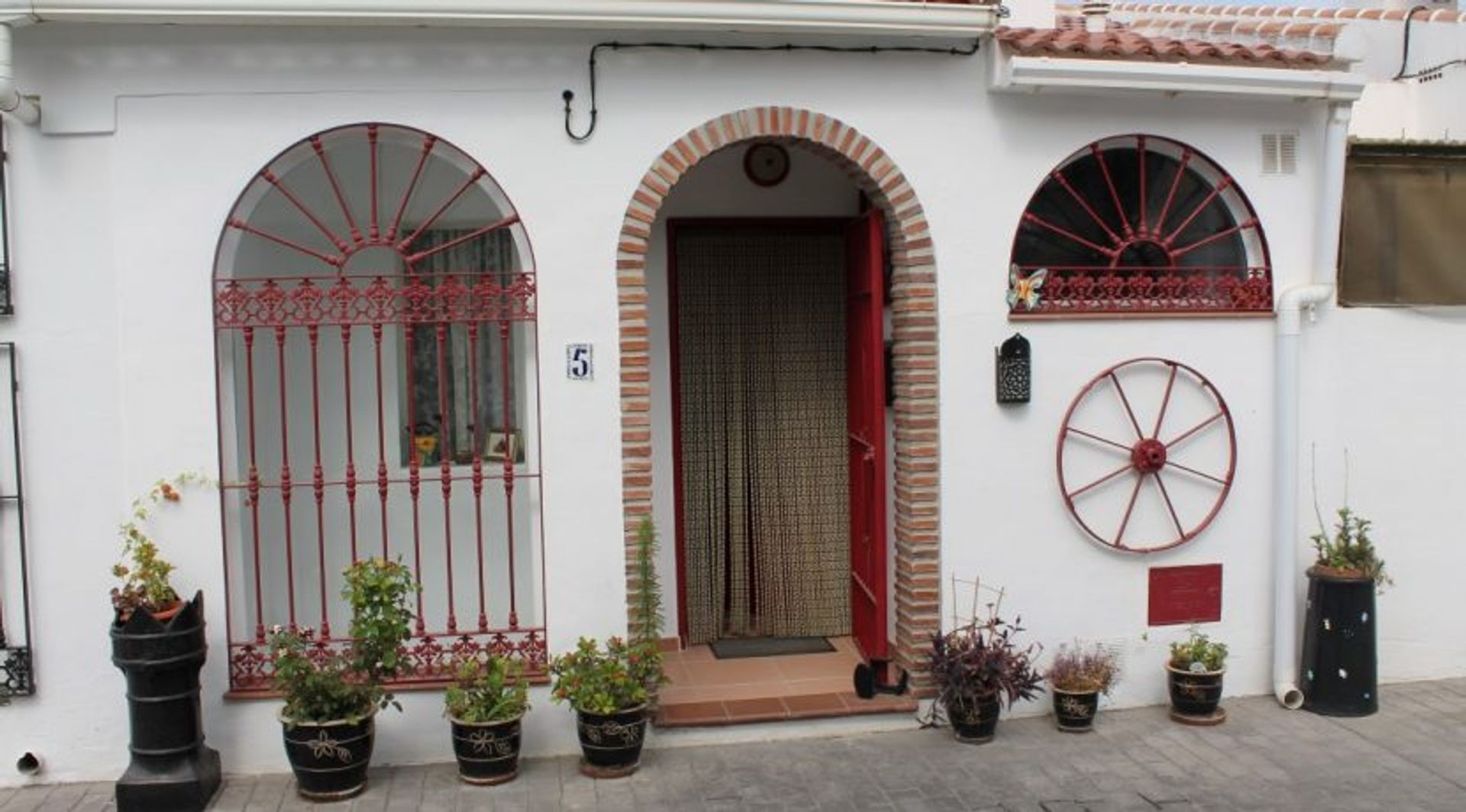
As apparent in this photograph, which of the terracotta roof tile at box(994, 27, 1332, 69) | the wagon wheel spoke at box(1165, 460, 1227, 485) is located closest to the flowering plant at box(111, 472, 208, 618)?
the terracotta roof tile at box(994, 27, 1332, 69)

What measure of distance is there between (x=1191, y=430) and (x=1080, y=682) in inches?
58.2

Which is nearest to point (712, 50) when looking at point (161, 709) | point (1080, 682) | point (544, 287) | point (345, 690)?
point (544, 287)

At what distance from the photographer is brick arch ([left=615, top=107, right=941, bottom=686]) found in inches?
228

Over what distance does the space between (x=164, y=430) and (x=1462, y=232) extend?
700 centimetres

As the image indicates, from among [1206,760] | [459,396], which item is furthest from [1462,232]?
[459,396]

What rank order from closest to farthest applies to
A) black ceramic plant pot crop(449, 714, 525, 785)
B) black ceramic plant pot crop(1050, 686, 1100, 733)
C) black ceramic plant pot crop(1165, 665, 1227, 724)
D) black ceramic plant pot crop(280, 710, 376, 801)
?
black ceramic plant pot crop(280, 710, 376, 801) → black ceramic plant pot crop(449, 714, 525, 785) → black ceramic plant pot crop(1050, 686, 1100, 733) → black ceramic plant pot crop(1165, 665, 1227, 724)

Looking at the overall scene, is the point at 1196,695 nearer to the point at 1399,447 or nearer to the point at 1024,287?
the point at 1399,447

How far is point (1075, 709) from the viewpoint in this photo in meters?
6.03

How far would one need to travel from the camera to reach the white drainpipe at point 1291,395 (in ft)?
20.8

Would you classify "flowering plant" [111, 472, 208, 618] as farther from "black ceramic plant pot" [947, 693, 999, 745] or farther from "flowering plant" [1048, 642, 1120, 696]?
"flowering plant" [1048, 642, 1120, 696]

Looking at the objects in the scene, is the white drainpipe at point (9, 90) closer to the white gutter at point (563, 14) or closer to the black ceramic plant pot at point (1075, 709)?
the white gutter at point (563, 14)

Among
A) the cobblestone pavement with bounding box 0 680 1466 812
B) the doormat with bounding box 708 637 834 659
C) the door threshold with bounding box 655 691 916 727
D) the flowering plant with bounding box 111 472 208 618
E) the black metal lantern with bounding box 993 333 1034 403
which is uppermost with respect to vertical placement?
the black metal lantern with bounding box 993 333 1034 403

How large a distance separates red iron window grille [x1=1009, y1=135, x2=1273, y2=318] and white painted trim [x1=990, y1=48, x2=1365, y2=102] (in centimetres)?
36

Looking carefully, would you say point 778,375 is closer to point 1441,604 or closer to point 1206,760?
point 1206,760
